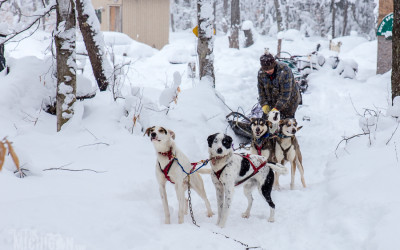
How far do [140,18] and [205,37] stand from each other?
17748 mm

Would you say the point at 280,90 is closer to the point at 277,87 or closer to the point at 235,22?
the point at 277,87

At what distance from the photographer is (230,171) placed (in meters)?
4.66

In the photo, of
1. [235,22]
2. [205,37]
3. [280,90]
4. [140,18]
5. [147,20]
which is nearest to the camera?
[280,90]

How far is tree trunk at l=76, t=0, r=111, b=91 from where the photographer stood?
27.4 ft

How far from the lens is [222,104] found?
989cm

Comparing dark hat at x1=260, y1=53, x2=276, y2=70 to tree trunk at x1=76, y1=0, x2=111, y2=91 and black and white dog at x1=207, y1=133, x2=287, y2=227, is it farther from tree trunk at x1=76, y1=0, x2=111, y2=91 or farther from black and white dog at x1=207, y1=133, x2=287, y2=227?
tree trunk at x1=76, y1=0, x2=111, y2=91

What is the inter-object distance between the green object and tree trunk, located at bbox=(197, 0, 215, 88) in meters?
9.02

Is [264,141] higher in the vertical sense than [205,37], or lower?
lower

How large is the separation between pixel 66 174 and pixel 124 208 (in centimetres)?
130

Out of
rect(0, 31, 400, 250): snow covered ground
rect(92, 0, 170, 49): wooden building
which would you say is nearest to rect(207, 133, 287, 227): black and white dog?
rect(0, 31, 400, 250): snow covered ground

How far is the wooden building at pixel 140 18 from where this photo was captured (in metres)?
26.2

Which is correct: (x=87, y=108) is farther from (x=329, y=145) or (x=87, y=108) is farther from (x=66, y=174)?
(x=329, y=145)

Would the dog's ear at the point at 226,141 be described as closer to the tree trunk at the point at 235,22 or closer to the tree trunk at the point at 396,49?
the tree trunk at the point at 396,49

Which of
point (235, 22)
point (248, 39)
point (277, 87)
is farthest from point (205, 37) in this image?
point (248, 39)
